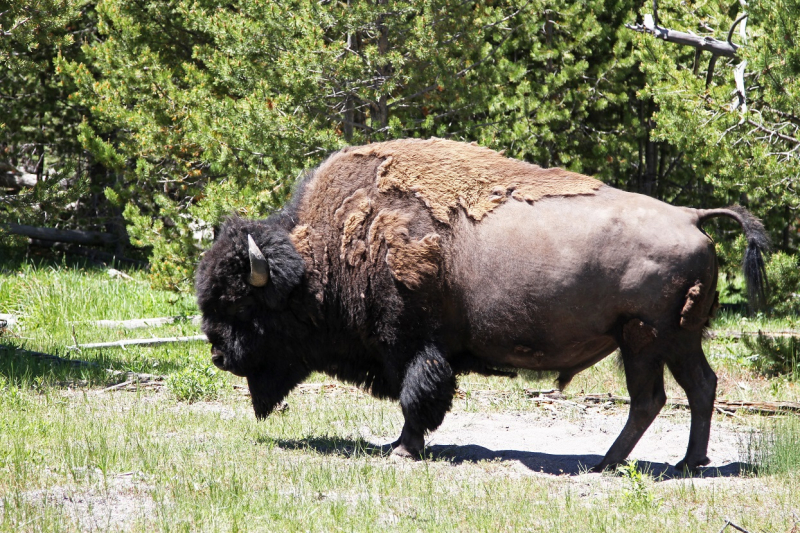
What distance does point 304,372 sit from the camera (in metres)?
6.65

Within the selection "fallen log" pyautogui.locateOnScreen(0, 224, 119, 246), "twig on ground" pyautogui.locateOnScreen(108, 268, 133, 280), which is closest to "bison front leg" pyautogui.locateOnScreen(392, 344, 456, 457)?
"twig on ground" pyautogui.locateOnScreen(108, 268, 133, 280)

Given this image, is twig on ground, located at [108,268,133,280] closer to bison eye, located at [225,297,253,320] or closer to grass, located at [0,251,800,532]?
grass, located at [0,251,800,532]

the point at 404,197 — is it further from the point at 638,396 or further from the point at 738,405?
the point at 738,405

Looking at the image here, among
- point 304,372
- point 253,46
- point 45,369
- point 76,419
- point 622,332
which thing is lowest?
point 45,369

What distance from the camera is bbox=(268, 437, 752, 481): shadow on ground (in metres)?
5.90

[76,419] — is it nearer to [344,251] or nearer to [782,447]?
[344,251]

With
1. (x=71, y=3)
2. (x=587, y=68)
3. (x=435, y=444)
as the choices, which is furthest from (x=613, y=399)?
(x=71, y=3)

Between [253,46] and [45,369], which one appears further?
[253,46]

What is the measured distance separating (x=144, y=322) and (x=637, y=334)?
795cm

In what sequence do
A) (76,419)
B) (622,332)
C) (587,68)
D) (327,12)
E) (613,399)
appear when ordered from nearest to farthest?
(622,332)
(76,419)
(613,399)
(327,12)
(587,68)

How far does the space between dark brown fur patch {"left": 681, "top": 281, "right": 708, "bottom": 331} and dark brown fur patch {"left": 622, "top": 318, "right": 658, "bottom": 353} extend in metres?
0.21

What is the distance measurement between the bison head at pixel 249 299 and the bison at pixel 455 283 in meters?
0.01

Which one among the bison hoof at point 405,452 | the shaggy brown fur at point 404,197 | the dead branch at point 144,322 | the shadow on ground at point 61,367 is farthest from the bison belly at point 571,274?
the dead branch at point 144,322

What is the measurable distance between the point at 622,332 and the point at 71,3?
8.70 metres
